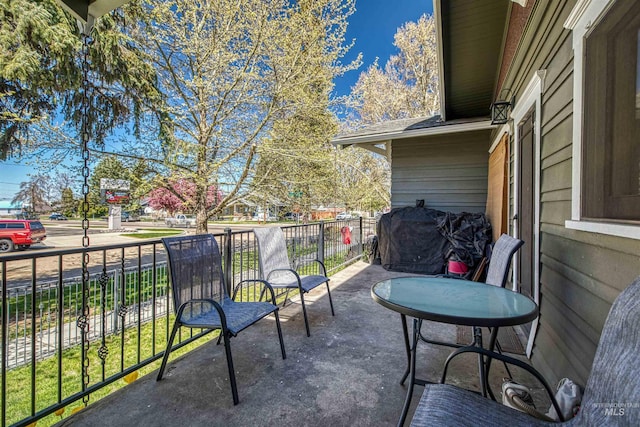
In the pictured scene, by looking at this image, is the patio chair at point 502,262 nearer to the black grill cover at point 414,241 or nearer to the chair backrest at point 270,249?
the chair backrest at point 270,249

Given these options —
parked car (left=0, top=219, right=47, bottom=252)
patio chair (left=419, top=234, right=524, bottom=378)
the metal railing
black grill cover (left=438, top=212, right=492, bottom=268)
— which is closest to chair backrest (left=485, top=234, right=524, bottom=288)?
patio chair (left=419, top=234, right=524, bottom=378)

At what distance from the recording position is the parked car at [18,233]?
8.59 m

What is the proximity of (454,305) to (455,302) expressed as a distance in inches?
2.5

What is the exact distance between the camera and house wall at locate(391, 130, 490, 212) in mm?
5305

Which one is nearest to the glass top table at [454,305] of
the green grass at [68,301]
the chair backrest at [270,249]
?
the chair backrest at [270,249]

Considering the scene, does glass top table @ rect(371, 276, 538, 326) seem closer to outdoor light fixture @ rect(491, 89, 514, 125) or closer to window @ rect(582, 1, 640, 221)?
window @ rect(582, 1, 640, 221)

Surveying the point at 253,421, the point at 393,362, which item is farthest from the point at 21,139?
the point at 393,362

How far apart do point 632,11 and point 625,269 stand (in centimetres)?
108

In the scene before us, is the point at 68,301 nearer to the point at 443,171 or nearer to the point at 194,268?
the point at 194,268

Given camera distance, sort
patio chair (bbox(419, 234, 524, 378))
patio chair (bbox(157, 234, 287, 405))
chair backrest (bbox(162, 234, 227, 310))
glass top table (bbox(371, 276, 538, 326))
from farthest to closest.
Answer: chair backrest (bbox(162, 234, 227, 310)), patio chair (bbox(157, 234, 287, 405)), patio chair (bbox(419, 234, 524, 378)), glass top table (bbox(371, 276, 538, 326))

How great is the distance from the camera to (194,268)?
2.28 meters

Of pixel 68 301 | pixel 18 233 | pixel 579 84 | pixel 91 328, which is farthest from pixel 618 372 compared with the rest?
pixel 18 233

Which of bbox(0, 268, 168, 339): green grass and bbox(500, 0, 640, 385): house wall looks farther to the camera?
bbox(0, 268, 168, 339): green grass

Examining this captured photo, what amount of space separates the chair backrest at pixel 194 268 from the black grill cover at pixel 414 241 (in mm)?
3477
